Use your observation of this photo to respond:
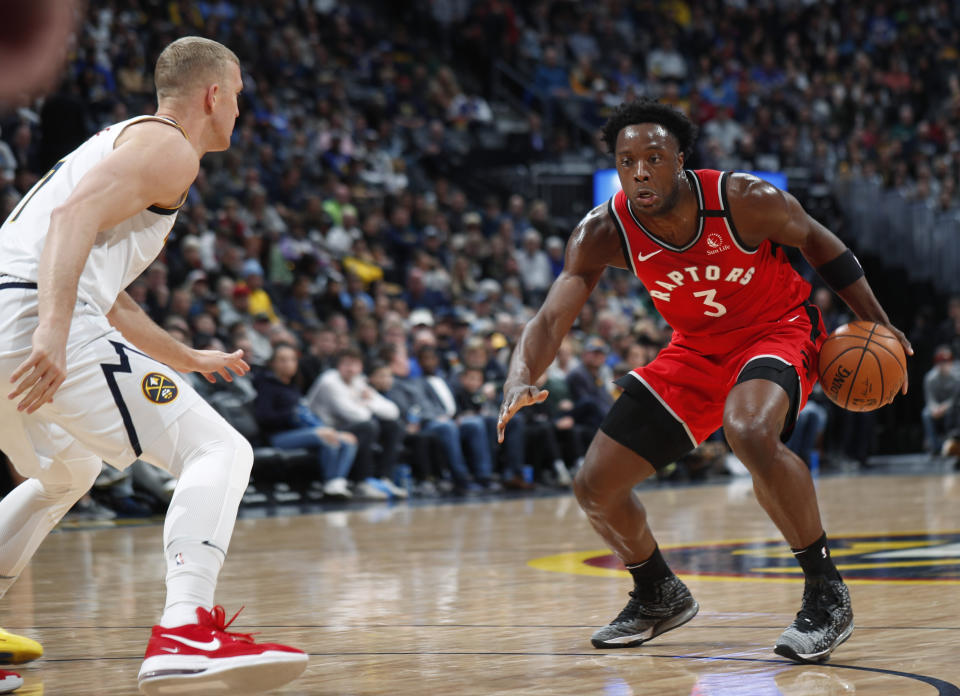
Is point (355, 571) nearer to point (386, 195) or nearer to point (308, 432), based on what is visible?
point (308, 432)

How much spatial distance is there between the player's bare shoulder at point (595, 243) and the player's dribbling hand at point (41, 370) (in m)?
1.91

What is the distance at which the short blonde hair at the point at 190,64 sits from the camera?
3541mm

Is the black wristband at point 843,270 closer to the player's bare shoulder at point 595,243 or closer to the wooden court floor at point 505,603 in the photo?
the player's bare shoulder at point 595,243

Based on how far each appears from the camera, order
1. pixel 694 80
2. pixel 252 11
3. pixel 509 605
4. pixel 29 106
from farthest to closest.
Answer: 1. pixel 694 80
2. pixel 252 11
3. pixel 29 106
4. pixel 509 605

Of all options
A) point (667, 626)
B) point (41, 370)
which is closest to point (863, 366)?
point (667, 626)

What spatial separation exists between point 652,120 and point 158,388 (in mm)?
1943

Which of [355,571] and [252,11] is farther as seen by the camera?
[252,11]

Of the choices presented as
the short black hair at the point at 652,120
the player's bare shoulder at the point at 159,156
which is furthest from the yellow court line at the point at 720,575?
the player's bare shoulder at the point at 159,156

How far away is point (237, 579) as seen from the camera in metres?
6.08

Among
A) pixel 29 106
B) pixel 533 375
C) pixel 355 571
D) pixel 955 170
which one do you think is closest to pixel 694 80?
pixel 955 170

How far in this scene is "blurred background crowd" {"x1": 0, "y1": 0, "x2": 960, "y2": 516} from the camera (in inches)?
448

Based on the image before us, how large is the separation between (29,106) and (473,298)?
5.16m

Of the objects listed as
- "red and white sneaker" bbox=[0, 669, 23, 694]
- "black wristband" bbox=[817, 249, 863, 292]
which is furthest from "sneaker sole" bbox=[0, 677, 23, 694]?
"black wristband" bbox=[817, 249, 863, 292]

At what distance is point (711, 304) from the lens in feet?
14.5
